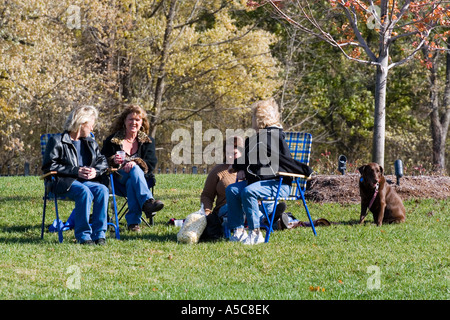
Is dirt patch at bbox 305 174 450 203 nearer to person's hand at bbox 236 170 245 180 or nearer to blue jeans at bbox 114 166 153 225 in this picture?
person's hand at bbox 236 170 245 180

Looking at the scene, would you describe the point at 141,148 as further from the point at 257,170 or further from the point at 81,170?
the point at 257,170

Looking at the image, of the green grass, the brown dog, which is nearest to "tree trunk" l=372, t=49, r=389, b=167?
the green grass

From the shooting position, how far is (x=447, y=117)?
25.0 metres

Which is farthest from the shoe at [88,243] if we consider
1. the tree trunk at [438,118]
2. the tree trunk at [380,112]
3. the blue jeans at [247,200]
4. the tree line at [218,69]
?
the tree trunk at [438,118]

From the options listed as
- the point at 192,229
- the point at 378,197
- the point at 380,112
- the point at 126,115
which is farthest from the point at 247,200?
the point at 380,112

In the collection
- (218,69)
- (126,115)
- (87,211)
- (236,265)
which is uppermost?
(218,69)

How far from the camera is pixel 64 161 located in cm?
671

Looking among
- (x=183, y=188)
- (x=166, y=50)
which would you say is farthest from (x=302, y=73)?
(x=183, y=188)

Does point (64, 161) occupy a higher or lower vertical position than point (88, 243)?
higher

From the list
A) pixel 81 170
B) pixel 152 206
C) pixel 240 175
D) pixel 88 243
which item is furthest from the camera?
pixel 240 175

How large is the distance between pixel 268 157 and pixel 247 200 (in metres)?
0.51

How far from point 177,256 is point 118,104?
15.1 meters

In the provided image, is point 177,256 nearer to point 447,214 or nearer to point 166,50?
point 447,214
